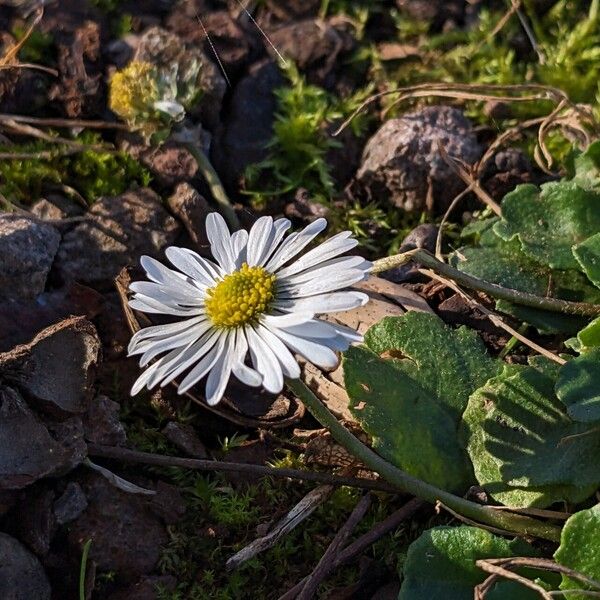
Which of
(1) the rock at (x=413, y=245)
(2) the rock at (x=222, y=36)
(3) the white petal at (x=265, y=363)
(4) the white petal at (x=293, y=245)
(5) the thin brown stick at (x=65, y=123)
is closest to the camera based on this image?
(3) the white petal at (x=265, y=363)

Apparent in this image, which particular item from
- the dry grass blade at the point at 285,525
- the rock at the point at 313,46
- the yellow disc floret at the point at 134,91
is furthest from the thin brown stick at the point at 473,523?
the rock at the point at 313,46

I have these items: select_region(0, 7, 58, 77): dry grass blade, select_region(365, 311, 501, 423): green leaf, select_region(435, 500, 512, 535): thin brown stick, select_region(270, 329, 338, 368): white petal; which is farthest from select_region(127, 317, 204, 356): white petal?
select_region(0, 7, 58, 77): dry grass blade

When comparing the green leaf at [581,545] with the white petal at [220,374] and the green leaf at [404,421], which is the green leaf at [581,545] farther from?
the white petal at [220,374]

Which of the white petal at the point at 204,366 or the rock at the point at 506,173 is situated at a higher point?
the rock at the point at 506,173

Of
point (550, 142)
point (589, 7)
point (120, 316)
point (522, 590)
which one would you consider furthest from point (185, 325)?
point (589, 7)

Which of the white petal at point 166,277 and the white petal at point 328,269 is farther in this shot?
the white petal at point 166,277

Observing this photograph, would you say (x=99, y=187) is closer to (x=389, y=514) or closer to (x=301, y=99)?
(x=301, y=99)
